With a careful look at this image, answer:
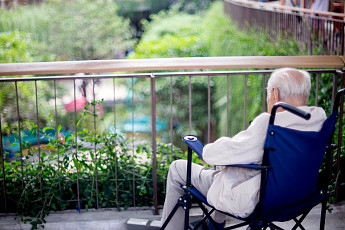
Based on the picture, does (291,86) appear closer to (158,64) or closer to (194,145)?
(194,145)

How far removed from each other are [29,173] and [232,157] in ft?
5.28

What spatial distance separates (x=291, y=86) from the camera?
5.02 ft

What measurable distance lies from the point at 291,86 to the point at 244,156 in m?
0.34

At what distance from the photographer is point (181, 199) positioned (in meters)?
1.78

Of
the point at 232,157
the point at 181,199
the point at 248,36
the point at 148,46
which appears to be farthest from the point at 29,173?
the point at 148,46

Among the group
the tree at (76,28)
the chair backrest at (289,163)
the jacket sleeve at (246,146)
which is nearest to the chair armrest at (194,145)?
the jacket sleeve at (246,146)

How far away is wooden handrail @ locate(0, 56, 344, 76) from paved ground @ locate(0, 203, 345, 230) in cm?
92

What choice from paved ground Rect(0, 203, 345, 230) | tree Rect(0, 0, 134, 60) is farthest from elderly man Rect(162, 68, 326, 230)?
tree Rect(0, 0, 134, 60)

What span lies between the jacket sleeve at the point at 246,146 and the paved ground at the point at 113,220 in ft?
3.02

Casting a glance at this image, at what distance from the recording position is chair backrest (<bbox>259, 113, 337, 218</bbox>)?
1426mm

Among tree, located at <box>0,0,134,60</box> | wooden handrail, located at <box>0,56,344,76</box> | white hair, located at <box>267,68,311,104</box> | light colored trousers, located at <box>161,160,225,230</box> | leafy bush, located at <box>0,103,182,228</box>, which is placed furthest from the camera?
tree, located at <box>0,0,134,60</box>

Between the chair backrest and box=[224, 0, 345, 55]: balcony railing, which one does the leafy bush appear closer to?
the chair backrest

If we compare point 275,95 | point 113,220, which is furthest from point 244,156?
point 113,220

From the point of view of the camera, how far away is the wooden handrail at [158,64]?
222cm
